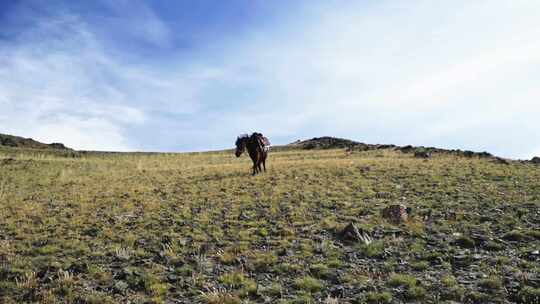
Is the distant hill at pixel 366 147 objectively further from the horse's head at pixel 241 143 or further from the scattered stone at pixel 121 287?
the scattered stone at pixel 121 287

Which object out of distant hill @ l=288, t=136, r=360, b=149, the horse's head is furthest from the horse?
distant hill @ l=288, t=136, r=360, b=149

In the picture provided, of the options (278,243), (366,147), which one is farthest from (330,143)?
(278,243)

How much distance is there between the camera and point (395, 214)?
15.0 m

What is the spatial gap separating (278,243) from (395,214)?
4.49m

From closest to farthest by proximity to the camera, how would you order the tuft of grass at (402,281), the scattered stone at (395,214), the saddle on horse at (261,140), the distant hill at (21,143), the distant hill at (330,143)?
the tuft of grass at (402,281) → the scattered stone at (395,214) → the saddle on horse at (261,140) → the distant hill at (330,143) → the distant hill at (21,143)

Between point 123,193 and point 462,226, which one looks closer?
point 462,226

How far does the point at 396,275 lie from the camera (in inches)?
388

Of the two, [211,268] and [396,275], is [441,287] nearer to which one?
[396,275]

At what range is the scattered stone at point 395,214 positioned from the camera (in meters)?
14.7

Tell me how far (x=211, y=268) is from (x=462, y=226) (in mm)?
7892

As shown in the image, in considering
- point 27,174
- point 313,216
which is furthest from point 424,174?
point 27,174

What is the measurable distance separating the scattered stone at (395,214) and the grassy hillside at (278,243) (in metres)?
0.26

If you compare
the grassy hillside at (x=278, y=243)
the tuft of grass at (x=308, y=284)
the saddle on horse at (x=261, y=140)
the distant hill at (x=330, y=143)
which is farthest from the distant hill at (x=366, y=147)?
the tuft of grass at (x=308, y=284)

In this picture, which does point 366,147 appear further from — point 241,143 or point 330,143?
point 241,143
